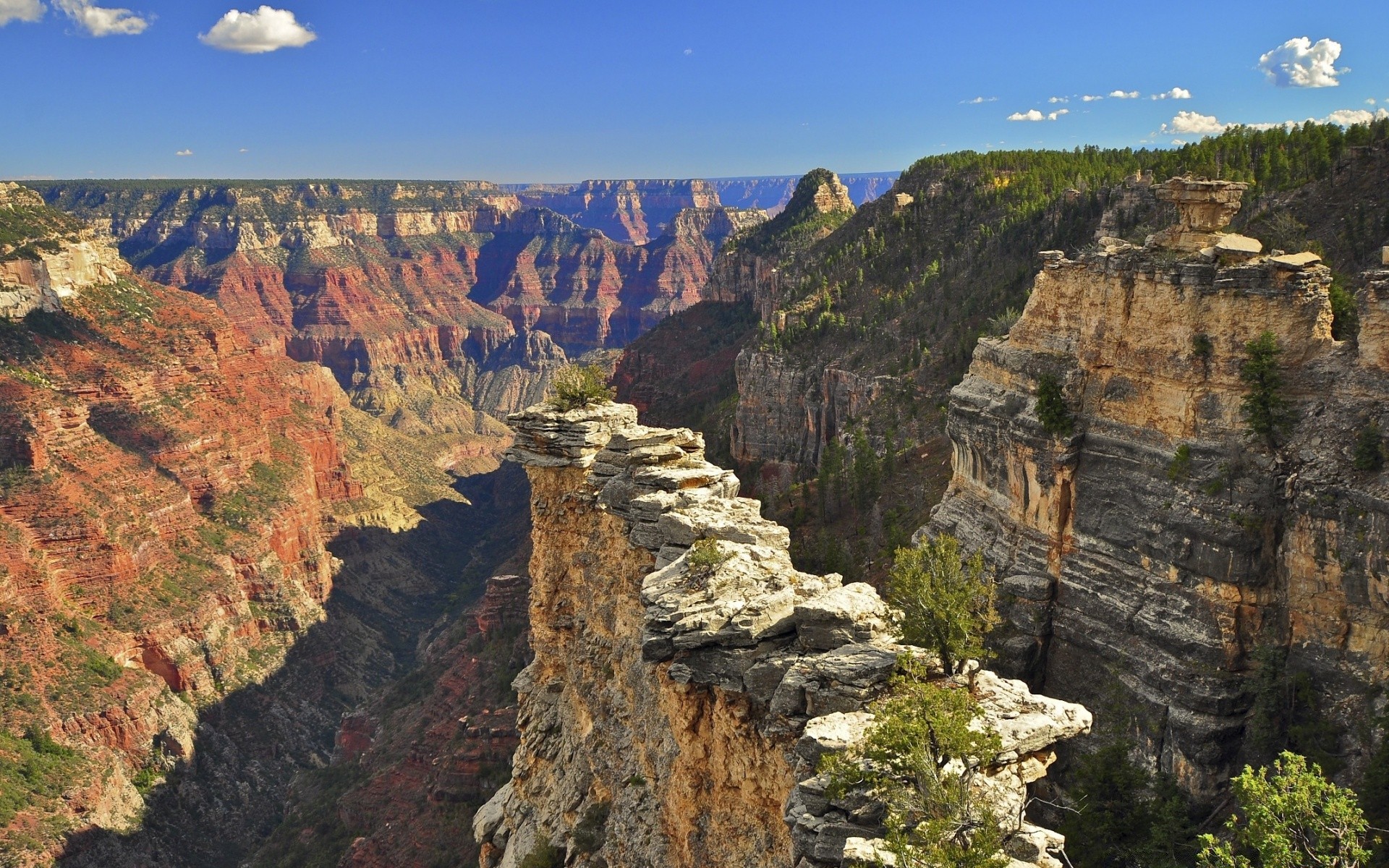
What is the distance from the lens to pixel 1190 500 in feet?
109

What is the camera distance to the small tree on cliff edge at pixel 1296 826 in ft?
57.0

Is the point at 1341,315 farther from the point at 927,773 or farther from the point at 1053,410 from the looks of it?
the point at 927,773

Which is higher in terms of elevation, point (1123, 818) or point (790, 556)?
point (790, 556)

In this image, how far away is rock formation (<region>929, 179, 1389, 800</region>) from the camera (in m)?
29.6

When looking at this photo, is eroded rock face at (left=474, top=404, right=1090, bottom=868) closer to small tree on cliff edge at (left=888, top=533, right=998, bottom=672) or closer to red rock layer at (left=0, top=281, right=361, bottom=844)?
small tree on cliff edge at (left=888, top=533, right=998, bottom=672)

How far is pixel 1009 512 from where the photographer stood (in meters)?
42.2

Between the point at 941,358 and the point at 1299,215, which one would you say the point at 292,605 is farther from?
the point at 1299,215

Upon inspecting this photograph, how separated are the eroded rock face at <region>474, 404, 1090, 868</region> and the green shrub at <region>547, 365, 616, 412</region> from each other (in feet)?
2.17

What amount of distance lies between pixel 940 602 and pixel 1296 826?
26.1 ft

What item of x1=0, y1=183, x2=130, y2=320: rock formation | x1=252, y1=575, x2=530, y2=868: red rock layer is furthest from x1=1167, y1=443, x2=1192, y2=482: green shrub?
x1=0, y1=183, x2=130, y2=320: rock formation

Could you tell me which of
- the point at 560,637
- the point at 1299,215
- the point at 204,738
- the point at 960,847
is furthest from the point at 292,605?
the point at 960,847

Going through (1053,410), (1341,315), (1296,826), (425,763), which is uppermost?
(1341,315)

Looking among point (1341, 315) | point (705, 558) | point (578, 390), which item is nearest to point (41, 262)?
point (578, 390)

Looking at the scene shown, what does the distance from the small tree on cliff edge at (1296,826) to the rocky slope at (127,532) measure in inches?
3327
